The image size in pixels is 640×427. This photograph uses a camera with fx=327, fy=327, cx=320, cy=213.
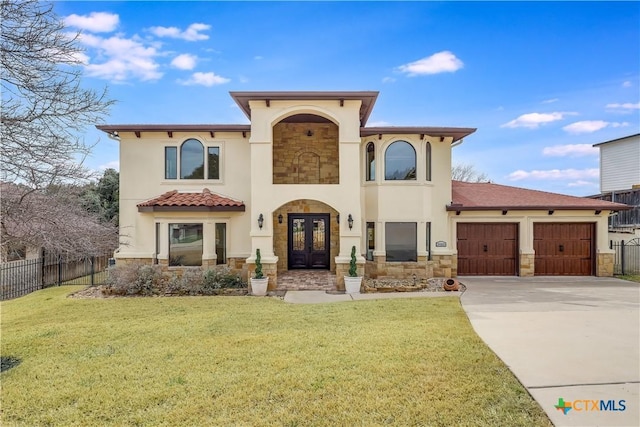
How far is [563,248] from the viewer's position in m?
14.0

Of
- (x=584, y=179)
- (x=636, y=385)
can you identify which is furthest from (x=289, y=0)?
(x=584, y=179)

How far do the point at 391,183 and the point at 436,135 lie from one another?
275cm

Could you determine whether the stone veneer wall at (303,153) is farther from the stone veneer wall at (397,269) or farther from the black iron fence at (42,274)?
the black iron fence at (42,274)

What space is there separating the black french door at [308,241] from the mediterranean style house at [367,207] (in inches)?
18.0

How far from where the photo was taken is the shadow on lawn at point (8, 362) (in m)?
5.48

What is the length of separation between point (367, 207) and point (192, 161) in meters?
7.48

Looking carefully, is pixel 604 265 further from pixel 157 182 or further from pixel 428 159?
pixel 157 182

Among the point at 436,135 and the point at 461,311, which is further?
the point at 436,135

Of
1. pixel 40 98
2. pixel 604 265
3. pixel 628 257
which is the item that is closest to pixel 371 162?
pixel 40 98

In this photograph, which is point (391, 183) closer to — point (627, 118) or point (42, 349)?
point (42, 349)

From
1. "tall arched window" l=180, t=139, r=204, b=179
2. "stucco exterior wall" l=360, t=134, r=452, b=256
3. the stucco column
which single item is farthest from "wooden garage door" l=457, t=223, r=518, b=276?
"tall arched window" l=180, t=139, r=204, b=179

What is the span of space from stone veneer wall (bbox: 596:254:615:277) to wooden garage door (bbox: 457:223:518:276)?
10.8 ft

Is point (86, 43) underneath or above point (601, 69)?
underneath

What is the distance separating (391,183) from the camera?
13.0 meters
